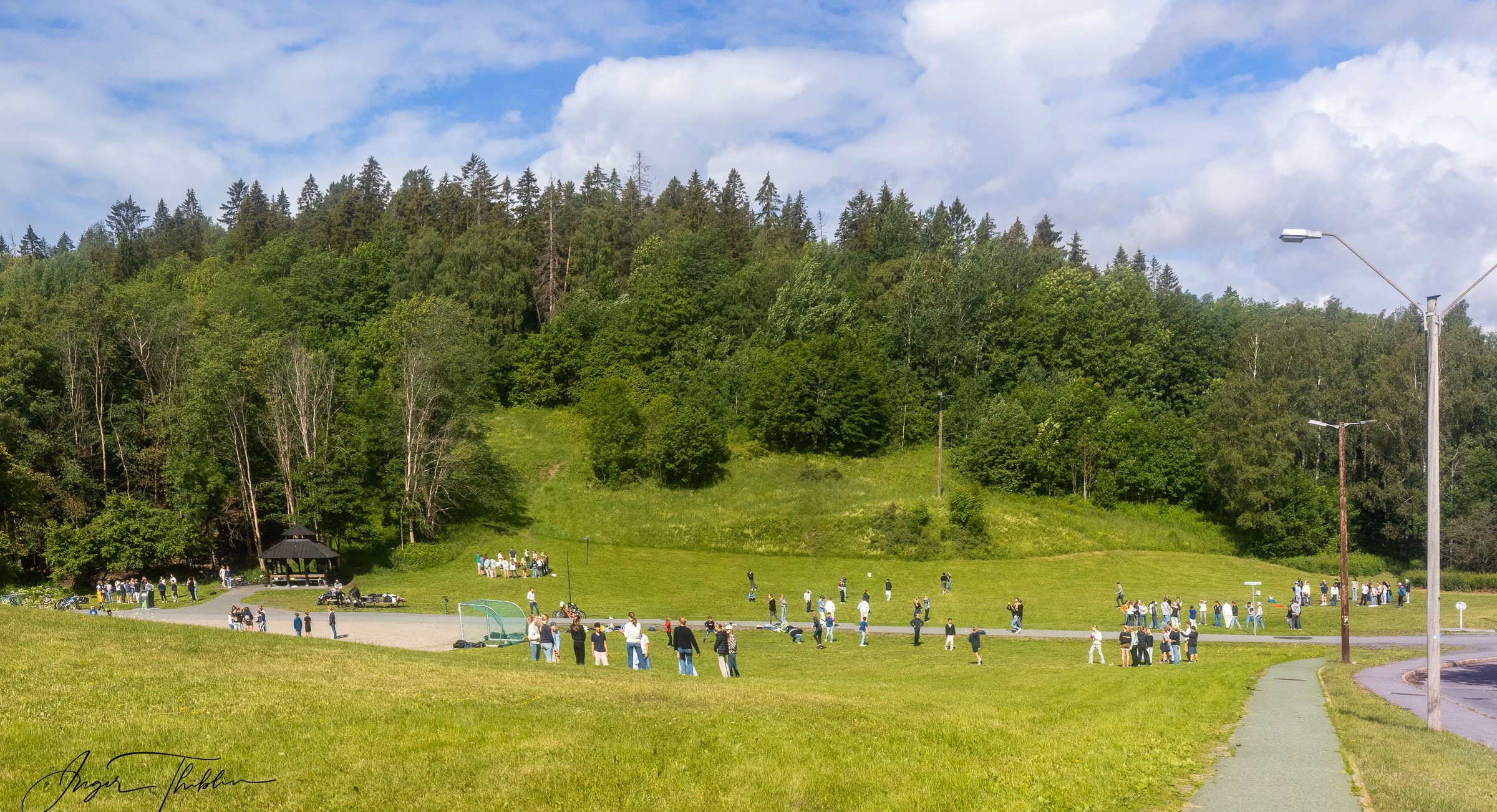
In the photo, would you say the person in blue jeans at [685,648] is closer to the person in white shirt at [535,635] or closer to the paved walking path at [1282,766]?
the person in white shirt at [535,635]

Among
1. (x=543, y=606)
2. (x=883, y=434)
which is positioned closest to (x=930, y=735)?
(x=543, y=606)

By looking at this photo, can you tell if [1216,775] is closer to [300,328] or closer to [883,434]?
[883,434]

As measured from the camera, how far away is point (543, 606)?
49312 millimetres

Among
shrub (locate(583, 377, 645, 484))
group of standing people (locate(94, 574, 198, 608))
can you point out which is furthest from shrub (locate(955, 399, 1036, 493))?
group of standing people (locate(94, 574, 198, 608))

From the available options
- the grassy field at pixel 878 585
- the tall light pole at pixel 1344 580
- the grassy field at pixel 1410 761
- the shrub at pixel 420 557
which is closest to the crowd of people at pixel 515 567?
the grassy field at pixel 878 585

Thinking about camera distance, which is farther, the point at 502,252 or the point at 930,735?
the point at 502,252

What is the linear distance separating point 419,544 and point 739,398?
35.5 m

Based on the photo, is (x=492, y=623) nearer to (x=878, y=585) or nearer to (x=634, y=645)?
(x=634, y=645)

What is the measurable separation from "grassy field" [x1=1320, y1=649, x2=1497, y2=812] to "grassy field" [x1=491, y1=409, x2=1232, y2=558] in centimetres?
4623

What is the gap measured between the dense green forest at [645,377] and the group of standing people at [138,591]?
3610 mm
